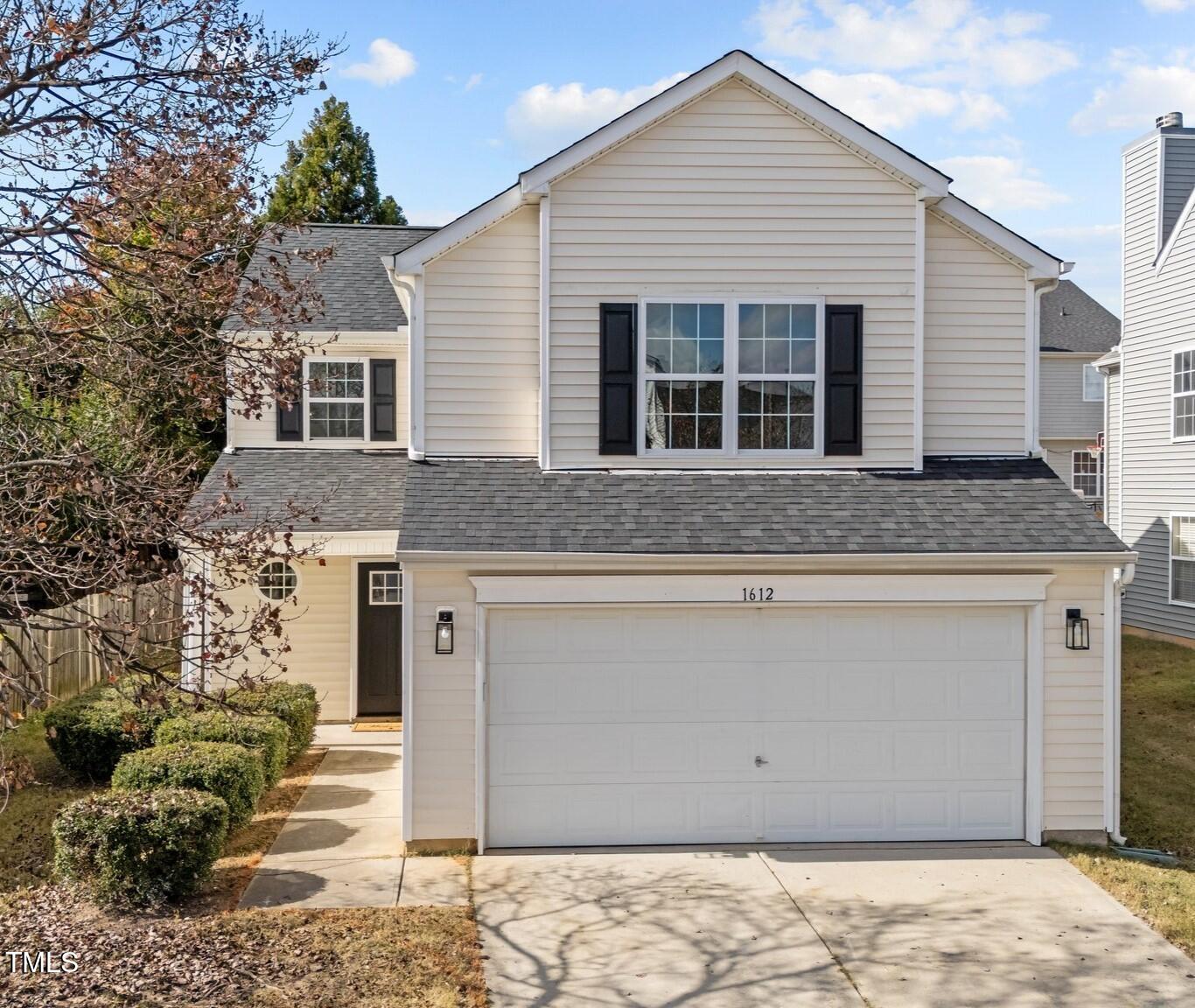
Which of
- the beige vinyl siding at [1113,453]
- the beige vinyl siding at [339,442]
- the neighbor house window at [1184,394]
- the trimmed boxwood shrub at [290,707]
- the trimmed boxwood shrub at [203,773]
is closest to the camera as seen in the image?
the trimmed boxwood shrub at [203,773]

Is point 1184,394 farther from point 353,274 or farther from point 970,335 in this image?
point 353,274

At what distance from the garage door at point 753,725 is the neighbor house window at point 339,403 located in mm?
7028

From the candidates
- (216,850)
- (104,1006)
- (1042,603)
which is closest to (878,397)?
(1042,603)

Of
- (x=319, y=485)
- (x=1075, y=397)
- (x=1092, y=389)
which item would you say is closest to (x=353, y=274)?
(x=319, y=485)

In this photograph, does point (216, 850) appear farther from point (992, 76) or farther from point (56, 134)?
point (992, 76)

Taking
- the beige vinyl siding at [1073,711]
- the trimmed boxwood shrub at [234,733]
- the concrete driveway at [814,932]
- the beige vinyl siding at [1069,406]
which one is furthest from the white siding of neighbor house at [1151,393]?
the trimmed boxwood shrub at [234,733]

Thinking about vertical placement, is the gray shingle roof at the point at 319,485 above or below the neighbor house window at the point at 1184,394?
below

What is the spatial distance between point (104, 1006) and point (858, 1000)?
448 centimetres

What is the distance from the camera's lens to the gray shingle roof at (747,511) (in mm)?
9539

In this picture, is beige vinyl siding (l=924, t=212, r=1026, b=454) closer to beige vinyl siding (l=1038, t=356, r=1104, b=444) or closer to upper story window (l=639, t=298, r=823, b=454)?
upper story window (l=639, t=298, r=823, b=454)

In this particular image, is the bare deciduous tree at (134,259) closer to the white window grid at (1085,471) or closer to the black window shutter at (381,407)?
the black window shutter at (381,407)

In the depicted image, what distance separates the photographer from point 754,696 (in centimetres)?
968

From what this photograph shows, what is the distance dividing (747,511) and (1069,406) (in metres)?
24.5

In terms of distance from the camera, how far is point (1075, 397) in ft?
102
